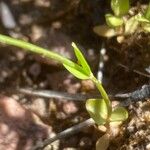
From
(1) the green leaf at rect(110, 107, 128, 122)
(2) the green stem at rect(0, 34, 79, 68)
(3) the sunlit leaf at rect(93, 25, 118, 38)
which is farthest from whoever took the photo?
(3) the sunlit leaf at rect(93, 25, 118, 38)

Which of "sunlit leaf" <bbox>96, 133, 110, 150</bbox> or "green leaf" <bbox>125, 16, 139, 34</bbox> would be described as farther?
"green leaf" <bbox>125, 16, 139, 34</bbox>

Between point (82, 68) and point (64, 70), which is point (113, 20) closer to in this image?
point (64, 70)

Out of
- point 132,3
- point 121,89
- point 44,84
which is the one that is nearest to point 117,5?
point 132,3

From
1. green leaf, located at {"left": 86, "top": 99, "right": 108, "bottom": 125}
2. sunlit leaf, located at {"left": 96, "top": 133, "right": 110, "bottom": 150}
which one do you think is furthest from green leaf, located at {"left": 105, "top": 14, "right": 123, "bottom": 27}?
sunlit leaf, located at {"left": 96, "top": 133, "right": 110, "bottom": 150}

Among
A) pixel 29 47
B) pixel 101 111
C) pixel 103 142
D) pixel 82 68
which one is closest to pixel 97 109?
pixel 101 111

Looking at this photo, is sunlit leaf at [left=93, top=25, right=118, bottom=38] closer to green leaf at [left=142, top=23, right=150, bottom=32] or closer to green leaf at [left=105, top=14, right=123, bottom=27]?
green leaf at [left=105, top=14, right=123, bottom=27]

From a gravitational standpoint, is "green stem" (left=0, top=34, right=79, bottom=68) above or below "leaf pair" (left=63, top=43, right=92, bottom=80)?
above
